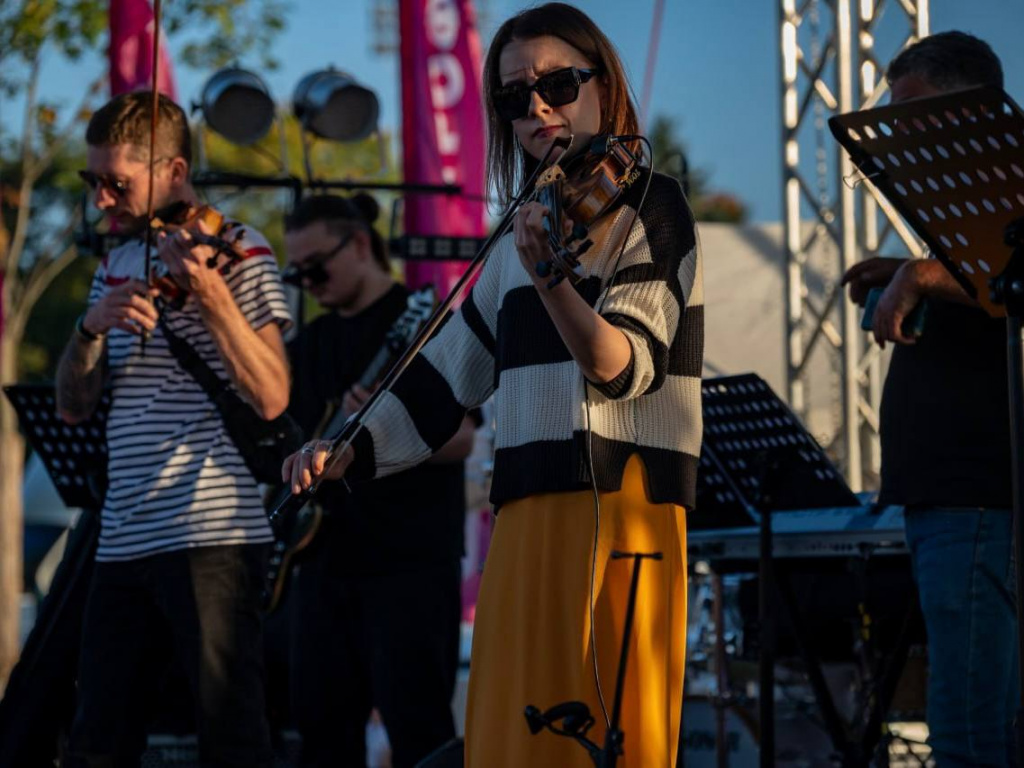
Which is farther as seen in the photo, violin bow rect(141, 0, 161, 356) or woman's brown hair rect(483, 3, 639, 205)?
violin bow rect(141, 0, 161, 356)

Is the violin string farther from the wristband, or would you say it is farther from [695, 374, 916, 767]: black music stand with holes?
[695, 374, 916, 767]: black music stand with holes

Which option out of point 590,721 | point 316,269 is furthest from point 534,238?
point 316,269

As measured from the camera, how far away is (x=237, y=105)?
670 centimetres

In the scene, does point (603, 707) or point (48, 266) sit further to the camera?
point (48, 266)

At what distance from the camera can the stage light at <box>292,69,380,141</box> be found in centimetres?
675

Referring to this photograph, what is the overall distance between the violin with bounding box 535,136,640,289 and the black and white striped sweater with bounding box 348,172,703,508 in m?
0.09

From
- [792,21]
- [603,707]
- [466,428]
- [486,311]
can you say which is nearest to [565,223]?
[486,311]

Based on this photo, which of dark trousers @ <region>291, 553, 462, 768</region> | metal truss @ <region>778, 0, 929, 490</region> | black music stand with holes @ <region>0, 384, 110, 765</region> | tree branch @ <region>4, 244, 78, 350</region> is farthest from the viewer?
tree branch @ <region>4, 244, 78, 350</region>

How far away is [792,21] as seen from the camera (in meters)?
6.83

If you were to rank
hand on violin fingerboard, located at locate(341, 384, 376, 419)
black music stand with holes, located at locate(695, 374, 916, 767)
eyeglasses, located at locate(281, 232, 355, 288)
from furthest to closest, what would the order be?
eyeglasses, located at locate(281, 232, 355, 288) < hand on violin fingerboard, located at locate(341, 384, 376, 419) < black music stand with holes, located at locate(695, 374, 916, 767)

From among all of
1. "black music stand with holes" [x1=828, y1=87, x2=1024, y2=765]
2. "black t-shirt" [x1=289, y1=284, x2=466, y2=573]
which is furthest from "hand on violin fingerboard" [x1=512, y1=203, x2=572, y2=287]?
"black t-shirt" [x1=289, y1=284, x2=466, y2=573]

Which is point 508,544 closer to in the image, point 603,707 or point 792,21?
point 603,707

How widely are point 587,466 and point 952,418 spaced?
4.22ft

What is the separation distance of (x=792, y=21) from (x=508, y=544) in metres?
4.70
